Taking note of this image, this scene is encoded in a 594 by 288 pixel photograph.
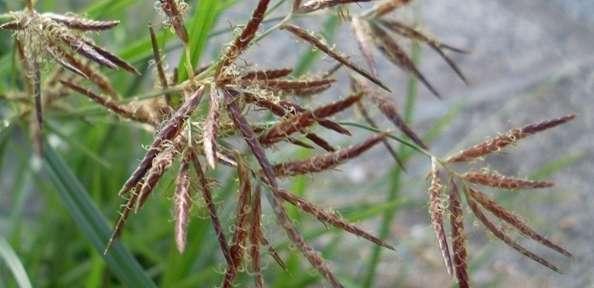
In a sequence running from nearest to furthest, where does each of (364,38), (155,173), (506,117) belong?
(155,173), (364,38), (506,117)

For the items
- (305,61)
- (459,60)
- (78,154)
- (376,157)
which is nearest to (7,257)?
(305,61)

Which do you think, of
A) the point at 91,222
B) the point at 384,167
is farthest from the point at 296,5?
the point at 384,167

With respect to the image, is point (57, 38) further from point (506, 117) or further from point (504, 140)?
point (506, 117)

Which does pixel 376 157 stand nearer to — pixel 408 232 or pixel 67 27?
pixel 408 232

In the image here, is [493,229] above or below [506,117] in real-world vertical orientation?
below

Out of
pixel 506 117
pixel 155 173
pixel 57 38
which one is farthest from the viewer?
pixel 506 117

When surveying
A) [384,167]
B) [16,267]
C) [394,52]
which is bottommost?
[16,267]

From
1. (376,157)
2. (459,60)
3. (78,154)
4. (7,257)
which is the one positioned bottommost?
(7,257)
